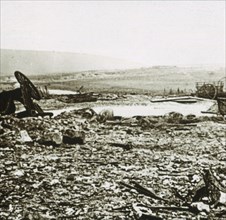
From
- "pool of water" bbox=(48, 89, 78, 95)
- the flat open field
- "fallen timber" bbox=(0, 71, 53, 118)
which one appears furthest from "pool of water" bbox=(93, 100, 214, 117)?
"fallen timber" bbox=(0, 71, 53, 118)

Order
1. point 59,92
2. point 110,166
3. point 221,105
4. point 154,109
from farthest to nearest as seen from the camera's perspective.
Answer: point 221,105
point 154,109
point 59,92
point 110,166

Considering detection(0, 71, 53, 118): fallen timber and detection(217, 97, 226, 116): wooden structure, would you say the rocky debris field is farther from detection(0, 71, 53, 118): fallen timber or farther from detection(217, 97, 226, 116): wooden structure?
detection(217, 97, 226, 116): wooden structure

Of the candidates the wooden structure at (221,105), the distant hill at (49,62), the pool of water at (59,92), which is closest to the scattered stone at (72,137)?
the pool of water at (59,92)

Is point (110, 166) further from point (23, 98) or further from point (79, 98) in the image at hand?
point (23, 98)

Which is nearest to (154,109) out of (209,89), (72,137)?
(209,89)

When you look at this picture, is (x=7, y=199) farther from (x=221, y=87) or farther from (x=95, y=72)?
(x=221, y=87)

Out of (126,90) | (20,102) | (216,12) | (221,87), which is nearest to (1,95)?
(20,102)
